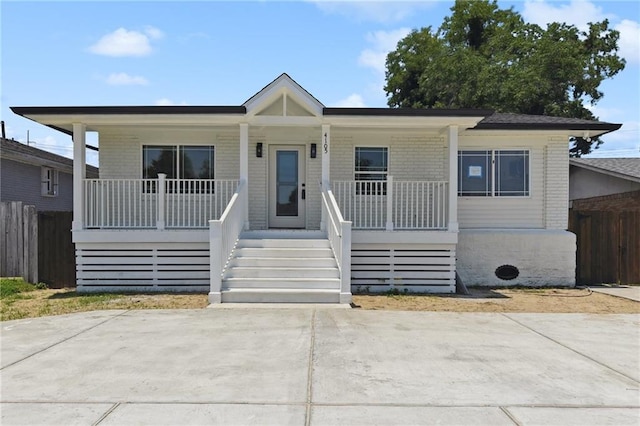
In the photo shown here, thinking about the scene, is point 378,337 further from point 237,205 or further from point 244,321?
point 237,205

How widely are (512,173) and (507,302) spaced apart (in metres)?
3.93

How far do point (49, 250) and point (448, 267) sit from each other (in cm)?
910

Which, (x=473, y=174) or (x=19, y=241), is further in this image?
(x=473, y=174)

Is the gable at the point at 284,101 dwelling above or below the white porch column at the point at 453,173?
above

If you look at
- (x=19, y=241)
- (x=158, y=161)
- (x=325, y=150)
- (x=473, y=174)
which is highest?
(x=325, y=150)

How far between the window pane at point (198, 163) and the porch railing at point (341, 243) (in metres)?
3.73

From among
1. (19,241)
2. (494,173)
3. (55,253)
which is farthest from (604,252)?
(19,241)

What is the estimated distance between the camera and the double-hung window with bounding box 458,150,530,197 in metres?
12.6

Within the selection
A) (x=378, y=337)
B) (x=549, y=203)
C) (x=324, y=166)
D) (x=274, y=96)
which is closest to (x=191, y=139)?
(x=274, y=96)

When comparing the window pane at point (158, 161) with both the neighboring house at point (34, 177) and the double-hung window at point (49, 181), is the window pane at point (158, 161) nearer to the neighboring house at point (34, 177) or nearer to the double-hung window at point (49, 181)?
the neighboring house at point (34, 177)

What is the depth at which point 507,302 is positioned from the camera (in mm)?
10086

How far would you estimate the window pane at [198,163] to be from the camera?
12742 mm

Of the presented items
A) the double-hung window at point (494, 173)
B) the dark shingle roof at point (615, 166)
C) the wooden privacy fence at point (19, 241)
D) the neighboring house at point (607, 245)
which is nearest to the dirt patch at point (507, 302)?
the neighboring house at point (607, 245)

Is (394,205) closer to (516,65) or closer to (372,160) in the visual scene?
(372,160)
